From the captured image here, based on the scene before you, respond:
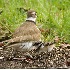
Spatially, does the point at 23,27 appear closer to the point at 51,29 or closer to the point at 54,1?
the point at 51,29

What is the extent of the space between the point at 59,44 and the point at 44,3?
2.75 ft

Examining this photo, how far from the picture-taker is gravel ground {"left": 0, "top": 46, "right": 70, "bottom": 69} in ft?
16.6

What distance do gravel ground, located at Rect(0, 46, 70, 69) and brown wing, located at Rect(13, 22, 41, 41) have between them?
192 millimetres

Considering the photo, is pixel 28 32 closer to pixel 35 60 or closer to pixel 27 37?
pixel 27 37

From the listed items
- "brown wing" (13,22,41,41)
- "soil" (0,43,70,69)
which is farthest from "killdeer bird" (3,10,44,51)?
"soil" (0,43,70,69)

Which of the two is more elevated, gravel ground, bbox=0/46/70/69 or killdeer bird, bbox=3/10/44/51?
killdeer bird, bbox=3/10/44/51

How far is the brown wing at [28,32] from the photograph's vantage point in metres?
5.15

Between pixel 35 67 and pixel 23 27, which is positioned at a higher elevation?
pixel 23 27

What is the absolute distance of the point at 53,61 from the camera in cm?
517

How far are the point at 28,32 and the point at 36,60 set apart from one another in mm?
284

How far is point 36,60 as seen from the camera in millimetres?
5176

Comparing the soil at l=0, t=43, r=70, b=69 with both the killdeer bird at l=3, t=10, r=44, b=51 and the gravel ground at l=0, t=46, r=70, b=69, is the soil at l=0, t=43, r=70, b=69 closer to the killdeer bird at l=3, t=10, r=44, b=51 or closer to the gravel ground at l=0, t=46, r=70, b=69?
the gravel ground at l=0, t=46, r=70, b=69

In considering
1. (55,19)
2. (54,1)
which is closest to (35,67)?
(55,19)

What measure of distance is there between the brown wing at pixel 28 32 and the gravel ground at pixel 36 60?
0.19 m
